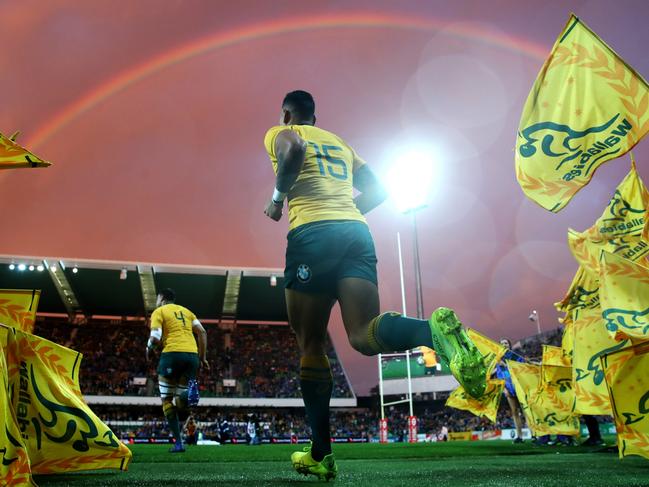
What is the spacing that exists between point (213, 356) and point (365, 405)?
91.0 ft

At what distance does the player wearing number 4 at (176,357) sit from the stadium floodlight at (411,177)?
71.7ft

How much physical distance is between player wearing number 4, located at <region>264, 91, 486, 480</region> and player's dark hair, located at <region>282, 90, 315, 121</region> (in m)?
0.13

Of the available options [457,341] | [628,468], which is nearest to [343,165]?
[457,341]

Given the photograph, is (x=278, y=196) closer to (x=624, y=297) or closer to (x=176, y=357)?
(x=624, y=297)

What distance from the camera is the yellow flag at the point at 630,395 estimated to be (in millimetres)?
3570

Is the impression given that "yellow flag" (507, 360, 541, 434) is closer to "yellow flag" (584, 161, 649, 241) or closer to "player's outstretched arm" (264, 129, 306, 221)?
"yellow flag" (584, 161, 649, 241)

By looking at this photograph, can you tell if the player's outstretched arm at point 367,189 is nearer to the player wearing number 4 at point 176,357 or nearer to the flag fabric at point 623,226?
the flag fabric at point 623,226

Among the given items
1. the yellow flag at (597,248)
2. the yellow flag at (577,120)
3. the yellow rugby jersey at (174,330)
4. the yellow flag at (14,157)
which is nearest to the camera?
the yellow flag at (14,157)

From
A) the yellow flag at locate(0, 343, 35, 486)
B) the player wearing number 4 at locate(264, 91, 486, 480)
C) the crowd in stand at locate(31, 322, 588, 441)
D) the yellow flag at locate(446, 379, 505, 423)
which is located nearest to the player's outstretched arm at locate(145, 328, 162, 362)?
the player wearing number 4 at locate(264, 91, 486, 480)

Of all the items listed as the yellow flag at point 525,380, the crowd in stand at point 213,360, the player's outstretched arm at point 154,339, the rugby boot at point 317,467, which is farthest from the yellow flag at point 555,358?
the crowd in stand at point 213,360

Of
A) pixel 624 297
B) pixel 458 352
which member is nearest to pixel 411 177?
pixel 624 297

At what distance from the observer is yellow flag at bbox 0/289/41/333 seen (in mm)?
3086

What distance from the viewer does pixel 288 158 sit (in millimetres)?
2973

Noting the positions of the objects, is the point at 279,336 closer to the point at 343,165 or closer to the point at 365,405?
the point at 365,405
